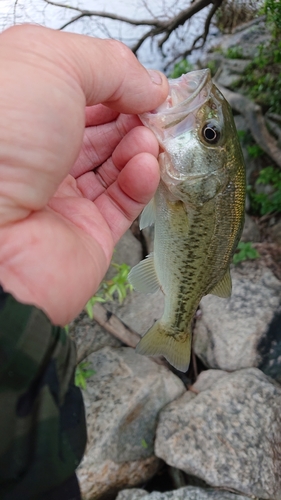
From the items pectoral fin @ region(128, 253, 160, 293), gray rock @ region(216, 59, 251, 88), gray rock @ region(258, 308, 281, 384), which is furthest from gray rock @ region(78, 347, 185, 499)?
gray rock @ region(216, 59, 251, 88)

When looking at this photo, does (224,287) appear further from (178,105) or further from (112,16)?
(112,16)

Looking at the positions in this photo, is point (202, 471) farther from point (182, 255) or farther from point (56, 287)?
point (56, 287)

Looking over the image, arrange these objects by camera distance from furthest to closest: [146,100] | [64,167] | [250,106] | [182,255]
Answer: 1. [250,106]
2. [182,255]
3. [146,100]
4. [64,167]

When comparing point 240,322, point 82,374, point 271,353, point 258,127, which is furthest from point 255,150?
point 82,374

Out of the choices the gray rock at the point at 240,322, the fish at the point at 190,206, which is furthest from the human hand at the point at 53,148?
the gray rock at the point at 240,322

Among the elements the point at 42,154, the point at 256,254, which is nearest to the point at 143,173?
the point at 42,154
